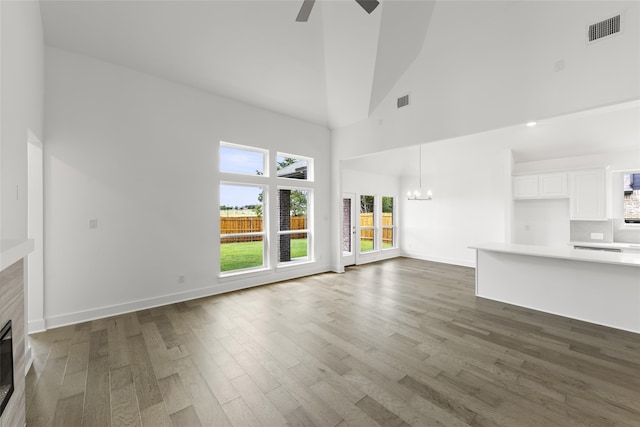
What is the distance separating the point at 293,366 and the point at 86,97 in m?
4.41

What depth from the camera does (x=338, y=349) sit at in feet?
9.21

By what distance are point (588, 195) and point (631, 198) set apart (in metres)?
0.92

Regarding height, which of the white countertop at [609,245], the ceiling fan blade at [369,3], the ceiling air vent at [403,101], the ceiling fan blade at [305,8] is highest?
the ceiling air vent at [403,101]

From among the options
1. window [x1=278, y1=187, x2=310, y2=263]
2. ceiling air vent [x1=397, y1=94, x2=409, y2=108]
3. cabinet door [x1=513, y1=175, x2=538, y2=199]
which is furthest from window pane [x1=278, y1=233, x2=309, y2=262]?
cabinet door [x1=513, y1=175, x2=538, y2=199]

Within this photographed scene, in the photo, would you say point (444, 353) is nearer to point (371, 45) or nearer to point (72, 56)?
point (371, 45)

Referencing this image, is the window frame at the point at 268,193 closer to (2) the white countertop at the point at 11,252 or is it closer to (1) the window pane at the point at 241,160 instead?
(1) the window pane at the point at 241,160

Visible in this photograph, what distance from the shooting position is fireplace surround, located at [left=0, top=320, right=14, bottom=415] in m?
1.45

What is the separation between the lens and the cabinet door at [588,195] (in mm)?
5156

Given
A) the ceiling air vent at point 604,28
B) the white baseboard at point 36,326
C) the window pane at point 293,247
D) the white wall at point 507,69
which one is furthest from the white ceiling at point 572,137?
the white baseboard at point 36,326

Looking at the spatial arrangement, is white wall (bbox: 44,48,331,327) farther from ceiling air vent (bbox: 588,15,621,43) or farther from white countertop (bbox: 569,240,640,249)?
white countertop (bbox: 569,240,640,249)

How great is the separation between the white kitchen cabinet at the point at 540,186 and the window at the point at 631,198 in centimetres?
110

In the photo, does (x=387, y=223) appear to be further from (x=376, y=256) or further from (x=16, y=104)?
(x=16, y=104)

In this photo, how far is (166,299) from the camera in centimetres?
416

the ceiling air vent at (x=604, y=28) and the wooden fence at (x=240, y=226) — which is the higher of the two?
the ceiling air vent at (x=604, y=28)
